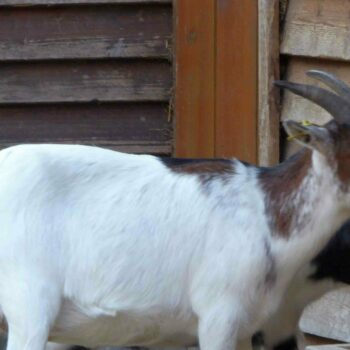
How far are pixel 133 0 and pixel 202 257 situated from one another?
9.62 feet

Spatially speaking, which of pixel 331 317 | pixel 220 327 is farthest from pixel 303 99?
pixel 220 327

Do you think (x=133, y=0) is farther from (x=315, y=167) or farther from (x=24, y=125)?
(x=315, y=167)

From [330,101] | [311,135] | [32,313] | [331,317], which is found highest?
[330,101]

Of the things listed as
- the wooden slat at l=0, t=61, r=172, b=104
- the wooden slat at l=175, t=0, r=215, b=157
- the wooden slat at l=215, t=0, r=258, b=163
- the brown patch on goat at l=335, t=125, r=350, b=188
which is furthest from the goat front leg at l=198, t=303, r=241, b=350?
the wooden slat at l=0, t=61, r=172, b=104

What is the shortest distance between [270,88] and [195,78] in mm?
570

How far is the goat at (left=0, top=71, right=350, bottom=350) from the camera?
5570mm

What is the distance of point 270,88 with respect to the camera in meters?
7.54

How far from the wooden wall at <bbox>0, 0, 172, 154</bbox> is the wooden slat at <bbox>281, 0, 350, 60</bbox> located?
96 cm

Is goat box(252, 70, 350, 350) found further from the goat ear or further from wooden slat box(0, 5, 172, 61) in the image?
wooden slat box(0, 5, 172, 61)

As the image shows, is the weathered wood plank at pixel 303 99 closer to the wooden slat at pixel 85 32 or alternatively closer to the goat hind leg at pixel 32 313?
the wooden slat at pixel 85 32

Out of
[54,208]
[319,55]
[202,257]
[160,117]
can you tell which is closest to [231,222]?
[202,257]

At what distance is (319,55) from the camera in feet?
23.9

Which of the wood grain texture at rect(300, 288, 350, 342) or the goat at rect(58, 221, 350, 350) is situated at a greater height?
the goat at rect(58, 221, 350, 350)

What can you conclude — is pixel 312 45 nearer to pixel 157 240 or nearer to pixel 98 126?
pixel 98 126
